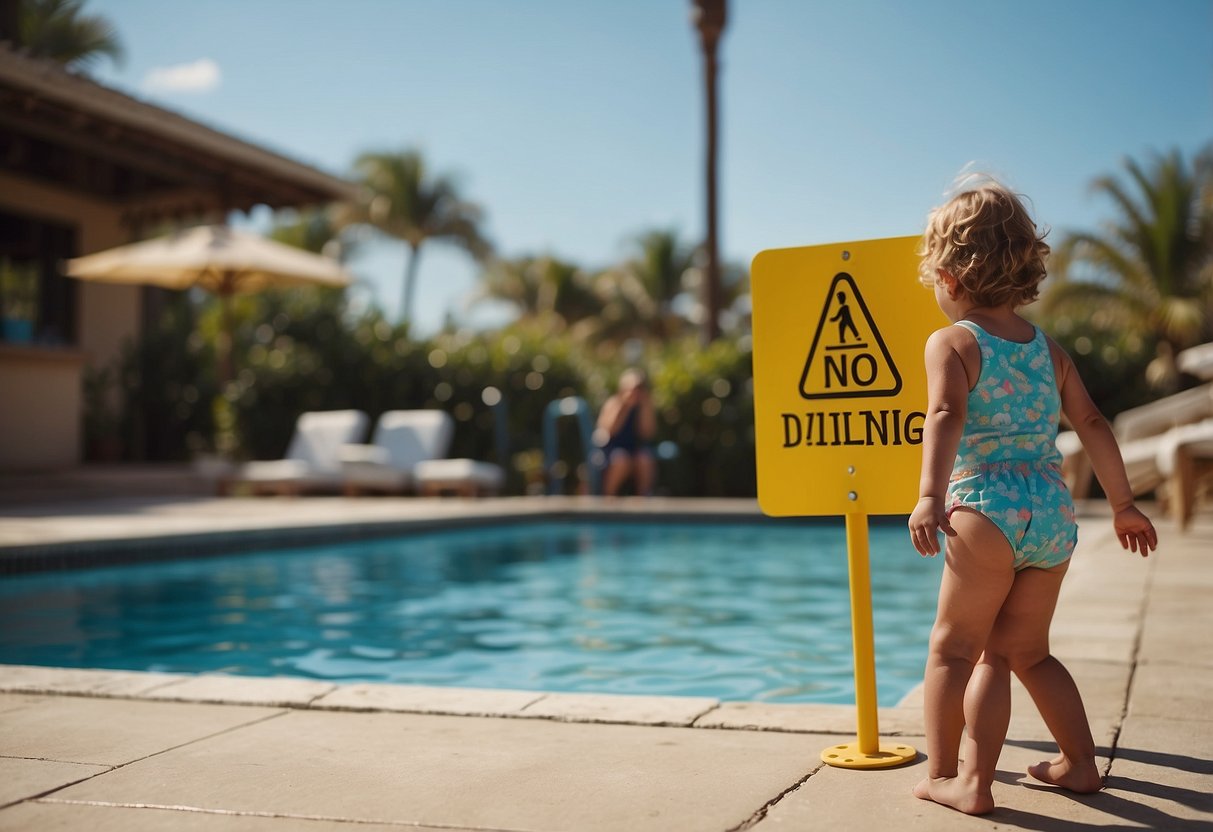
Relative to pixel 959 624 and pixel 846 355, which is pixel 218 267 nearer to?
pixel 846 355

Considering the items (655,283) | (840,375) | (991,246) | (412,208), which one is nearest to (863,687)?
(840,375)

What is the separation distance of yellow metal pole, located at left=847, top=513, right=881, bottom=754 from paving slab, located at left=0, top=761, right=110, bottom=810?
1.58 meters

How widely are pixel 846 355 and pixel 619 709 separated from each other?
1082 mm

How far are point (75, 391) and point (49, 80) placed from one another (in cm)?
368

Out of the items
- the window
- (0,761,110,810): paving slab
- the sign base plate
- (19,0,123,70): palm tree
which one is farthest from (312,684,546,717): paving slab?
(19,0,123,70): palm tree

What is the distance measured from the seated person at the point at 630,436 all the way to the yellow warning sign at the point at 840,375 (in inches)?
361

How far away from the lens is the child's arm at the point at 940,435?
1.97 m

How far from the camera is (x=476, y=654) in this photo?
4.78 metres

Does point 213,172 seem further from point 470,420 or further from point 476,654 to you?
point 476,654

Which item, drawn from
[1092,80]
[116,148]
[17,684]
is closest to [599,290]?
[1092,80]

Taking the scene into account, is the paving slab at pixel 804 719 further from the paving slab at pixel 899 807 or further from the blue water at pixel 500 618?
the blue water at pixel 500 618

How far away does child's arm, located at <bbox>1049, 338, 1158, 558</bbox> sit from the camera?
7.02ft

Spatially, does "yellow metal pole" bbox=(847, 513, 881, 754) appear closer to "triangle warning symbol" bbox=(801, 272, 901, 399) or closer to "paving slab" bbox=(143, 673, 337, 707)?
"triangle warning symbol" bbox=(801, 272, 901, 399)

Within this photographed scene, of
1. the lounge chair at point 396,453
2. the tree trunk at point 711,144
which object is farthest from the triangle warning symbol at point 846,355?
the tree trunk at point 711,144
